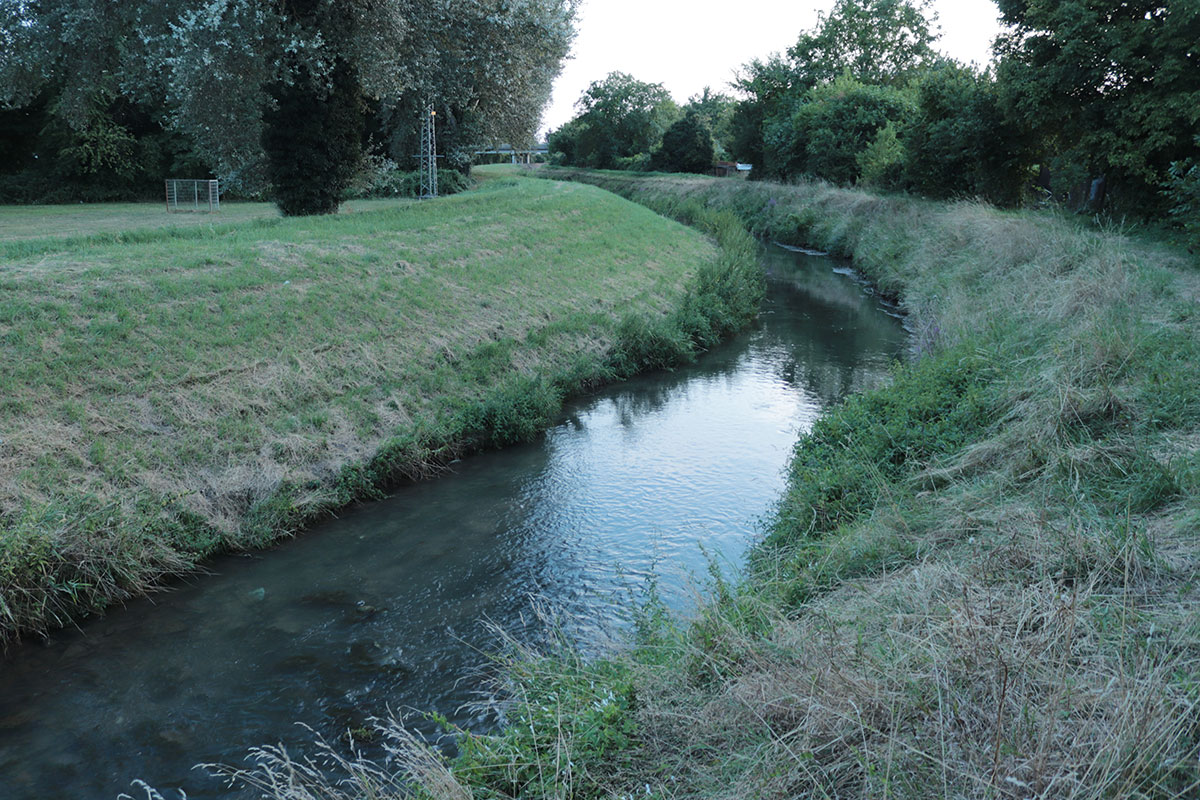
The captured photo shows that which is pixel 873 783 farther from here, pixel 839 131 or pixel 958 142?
pixel 839 131

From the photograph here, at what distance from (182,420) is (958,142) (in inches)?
982

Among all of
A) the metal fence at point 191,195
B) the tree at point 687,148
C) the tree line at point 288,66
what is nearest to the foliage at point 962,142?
the tree line at point 288,66

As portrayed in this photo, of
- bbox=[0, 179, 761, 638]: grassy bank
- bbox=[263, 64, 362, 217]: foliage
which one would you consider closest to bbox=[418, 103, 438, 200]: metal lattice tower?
bbox=[263, 64, 362, 217]: foliage

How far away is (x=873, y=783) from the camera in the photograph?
3213 millimetres

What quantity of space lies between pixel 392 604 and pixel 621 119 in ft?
243

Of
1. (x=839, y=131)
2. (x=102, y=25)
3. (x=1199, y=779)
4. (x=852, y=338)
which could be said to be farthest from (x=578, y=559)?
(x=839, y=131)

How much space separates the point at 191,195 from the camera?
3253 cm

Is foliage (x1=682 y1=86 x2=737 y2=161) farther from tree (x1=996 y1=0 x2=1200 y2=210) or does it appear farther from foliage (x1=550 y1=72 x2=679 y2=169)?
tree (x1=996 y1=0 x2=1200 y2=210)

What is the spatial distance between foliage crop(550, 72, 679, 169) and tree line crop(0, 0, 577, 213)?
53109mm

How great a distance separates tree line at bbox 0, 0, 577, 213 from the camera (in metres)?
15.2

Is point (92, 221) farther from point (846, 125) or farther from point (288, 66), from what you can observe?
point (846, 125)

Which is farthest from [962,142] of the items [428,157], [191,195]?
[191,195]

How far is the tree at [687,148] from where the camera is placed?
203 ft

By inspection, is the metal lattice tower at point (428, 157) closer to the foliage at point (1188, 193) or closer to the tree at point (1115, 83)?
the tree at point (1115, 83)
